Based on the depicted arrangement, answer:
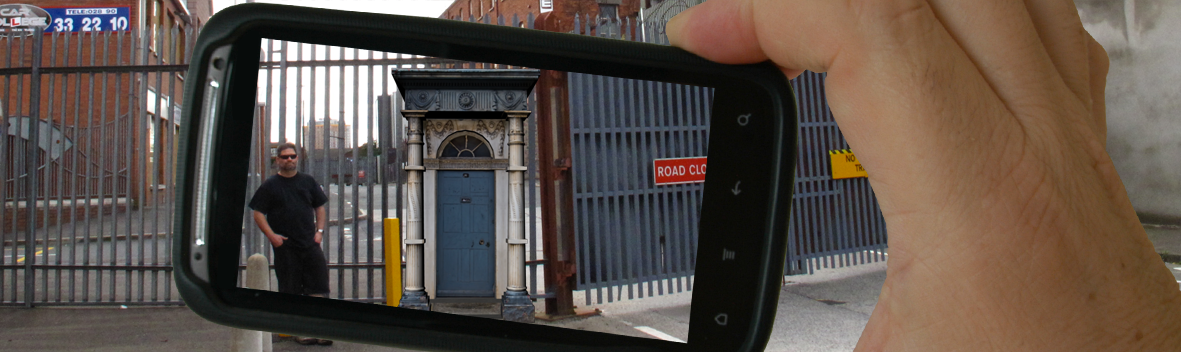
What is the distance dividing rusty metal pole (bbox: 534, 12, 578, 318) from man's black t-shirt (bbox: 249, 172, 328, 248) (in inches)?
74.1

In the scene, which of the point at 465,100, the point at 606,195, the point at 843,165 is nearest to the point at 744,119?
the point at 465,100

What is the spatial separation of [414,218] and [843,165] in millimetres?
4643

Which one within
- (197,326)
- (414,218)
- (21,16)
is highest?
(21,16)

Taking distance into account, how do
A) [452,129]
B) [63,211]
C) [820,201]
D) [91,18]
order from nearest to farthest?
[452,129] → [820,201] → [63,211] → [91,18]

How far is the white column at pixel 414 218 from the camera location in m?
4.78

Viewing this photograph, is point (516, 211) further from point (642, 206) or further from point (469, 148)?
point (642, 206)

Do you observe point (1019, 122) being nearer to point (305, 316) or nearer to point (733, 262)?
point (733, 262)

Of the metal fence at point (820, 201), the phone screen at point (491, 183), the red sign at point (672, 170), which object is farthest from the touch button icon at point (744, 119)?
the metal fence at point (820, 201)

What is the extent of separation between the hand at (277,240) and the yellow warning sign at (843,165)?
5444mm

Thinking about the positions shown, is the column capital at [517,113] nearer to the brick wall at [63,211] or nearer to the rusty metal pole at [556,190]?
the rusty metal pole at [556,190]

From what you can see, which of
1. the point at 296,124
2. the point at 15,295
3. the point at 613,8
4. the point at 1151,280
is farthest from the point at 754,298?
the point at 613,8

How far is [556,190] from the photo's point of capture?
5211 millimetres

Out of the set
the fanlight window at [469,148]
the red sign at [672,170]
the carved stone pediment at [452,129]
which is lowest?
the red sign at [672,170]

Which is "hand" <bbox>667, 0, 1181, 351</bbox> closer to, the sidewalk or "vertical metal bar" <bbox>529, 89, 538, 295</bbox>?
the sidewalk
